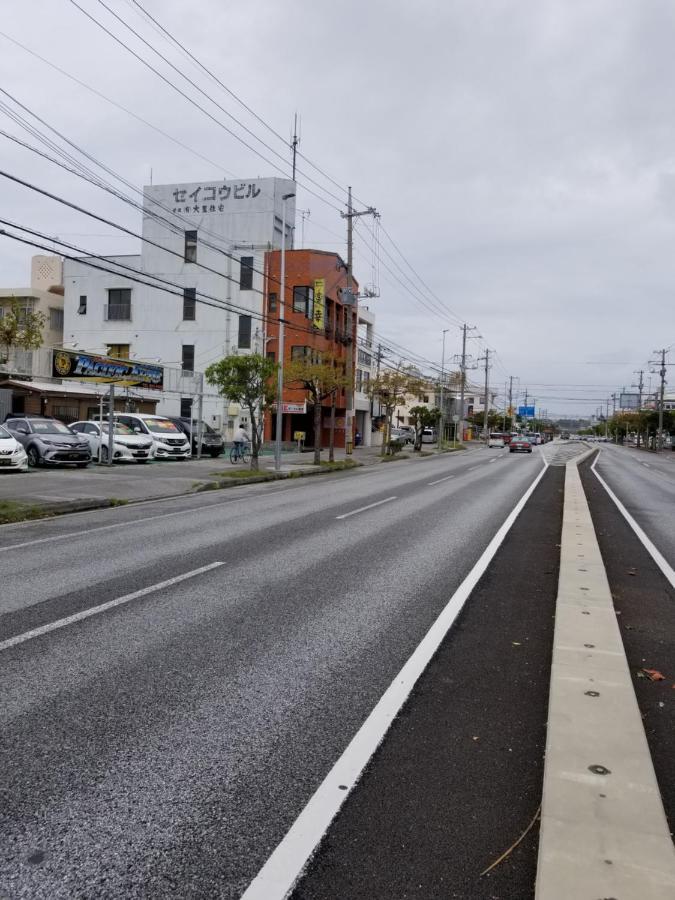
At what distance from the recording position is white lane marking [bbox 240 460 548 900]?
246 centimetres

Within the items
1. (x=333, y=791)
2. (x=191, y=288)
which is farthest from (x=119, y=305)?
(x=333, y=791)

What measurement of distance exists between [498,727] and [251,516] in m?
9.03

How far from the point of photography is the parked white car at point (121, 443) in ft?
77.9

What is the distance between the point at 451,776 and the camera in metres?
3.23

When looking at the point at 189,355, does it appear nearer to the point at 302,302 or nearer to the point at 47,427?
the point at 302,302

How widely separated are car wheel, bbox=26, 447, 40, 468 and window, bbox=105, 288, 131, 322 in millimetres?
26081

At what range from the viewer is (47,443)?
20.4 meters

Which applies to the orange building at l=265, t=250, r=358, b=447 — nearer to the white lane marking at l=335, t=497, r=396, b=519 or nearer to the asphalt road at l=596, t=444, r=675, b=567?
the asphalt road at l=596, t=444, r=675, b=567

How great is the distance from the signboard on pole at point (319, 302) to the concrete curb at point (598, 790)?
37.8 m

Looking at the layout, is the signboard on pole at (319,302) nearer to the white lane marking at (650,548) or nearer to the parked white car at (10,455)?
the parked white car at (10,455)

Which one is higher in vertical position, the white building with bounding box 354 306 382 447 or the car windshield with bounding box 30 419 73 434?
the white building with bounding box 354 306 382 447

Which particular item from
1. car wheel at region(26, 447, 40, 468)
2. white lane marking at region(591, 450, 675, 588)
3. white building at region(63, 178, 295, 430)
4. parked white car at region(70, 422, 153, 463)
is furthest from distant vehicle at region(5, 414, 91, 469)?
white building at region(63, 178, 295, 430)

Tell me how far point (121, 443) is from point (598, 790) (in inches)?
890

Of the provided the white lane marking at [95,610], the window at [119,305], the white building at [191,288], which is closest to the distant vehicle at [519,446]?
the white building at [191,288]
